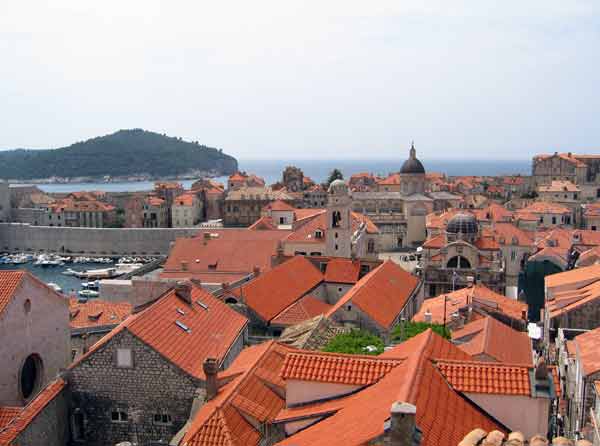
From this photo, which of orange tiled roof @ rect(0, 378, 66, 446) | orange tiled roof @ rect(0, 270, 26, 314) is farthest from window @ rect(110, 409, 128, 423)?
orange tiled roof @ rect(0, 270, 26, 314)

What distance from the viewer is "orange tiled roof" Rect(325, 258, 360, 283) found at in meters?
35.7

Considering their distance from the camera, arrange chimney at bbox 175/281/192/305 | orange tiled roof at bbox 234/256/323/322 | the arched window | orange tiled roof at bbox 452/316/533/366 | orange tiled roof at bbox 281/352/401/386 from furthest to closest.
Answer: the arched window → orange tiled roof at bbox 234/256/323/322 → chimney at bbox 175/281/192/305 → orange tiled roof at bbox 452/316/533/366 → orange tiled roof at bbox 281/352/401/386

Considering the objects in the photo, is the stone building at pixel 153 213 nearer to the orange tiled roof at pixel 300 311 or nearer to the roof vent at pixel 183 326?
the orange tiled roof at pixel 300 311

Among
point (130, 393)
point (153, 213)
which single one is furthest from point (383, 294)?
point (153, 213)

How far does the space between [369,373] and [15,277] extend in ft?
35.6

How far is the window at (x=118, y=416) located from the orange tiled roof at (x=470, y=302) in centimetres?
1412

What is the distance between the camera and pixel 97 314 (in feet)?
93.7

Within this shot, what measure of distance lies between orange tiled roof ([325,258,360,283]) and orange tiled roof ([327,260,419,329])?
1616 mm

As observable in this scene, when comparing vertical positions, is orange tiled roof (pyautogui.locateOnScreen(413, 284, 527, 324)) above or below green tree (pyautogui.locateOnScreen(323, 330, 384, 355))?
below

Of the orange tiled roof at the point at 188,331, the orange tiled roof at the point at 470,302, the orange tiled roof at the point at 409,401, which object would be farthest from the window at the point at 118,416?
the orange tiled roof at the point at 470,302

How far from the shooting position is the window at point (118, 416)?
15844 millimetres

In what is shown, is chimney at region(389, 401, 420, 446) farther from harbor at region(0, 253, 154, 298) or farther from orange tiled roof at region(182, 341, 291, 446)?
harbor at region(0, 253, 154, 298)

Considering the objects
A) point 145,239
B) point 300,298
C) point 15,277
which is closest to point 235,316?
point 15,277

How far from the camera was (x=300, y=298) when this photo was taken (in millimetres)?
31750
